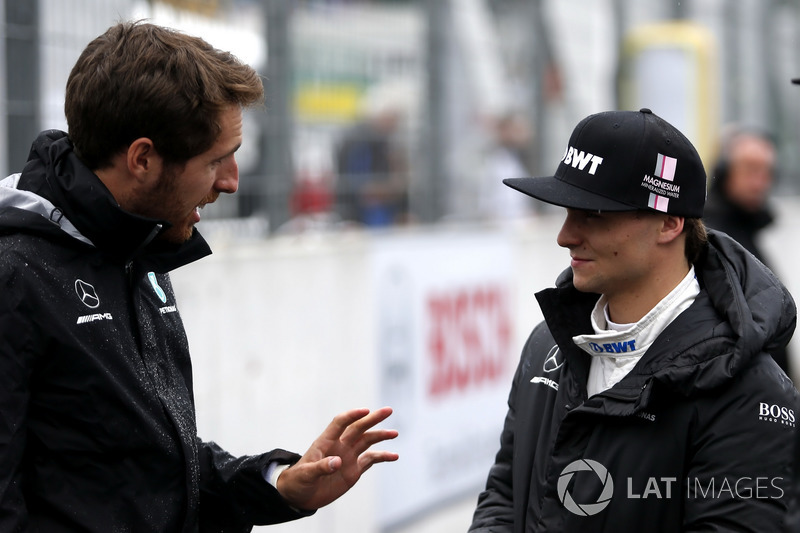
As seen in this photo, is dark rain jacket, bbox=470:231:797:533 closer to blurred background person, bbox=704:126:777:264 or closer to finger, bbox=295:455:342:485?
finger, bbox=295:455:342:485

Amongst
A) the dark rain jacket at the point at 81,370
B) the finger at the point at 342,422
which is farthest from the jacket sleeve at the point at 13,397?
the finger at the point at 342,422

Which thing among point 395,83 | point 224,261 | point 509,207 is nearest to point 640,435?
point 224,261

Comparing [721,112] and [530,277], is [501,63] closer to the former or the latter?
[530,277]

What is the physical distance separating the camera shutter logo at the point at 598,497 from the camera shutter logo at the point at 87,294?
1.07 m

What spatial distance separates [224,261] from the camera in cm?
513

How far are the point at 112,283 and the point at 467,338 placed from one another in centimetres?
453

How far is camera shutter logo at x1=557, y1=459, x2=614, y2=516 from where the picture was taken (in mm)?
2471

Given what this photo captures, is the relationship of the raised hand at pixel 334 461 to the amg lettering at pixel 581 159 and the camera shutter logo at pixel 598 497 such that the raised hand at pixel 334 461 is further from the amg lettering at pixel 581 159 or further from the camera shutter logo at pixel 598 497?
the amg lettering at pixel 581 159

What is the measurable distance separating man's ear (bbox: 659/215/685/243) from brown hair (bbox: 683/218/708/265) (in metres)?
0.03

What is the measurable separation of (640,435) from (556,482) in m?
0.22

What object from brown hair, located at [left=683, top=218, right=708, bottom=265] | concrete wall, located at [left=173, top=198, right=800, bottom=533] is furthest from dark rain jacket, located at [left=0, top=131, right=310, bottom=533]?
concrete wall, located at [left=173, top=198, right=800, bottom=533]

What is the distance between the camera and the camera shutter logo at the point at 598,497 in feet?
8.11

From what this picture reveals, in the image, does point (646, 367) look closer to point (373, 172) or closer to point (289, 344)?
point (289, 344)

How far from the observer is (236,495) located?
270 cm
